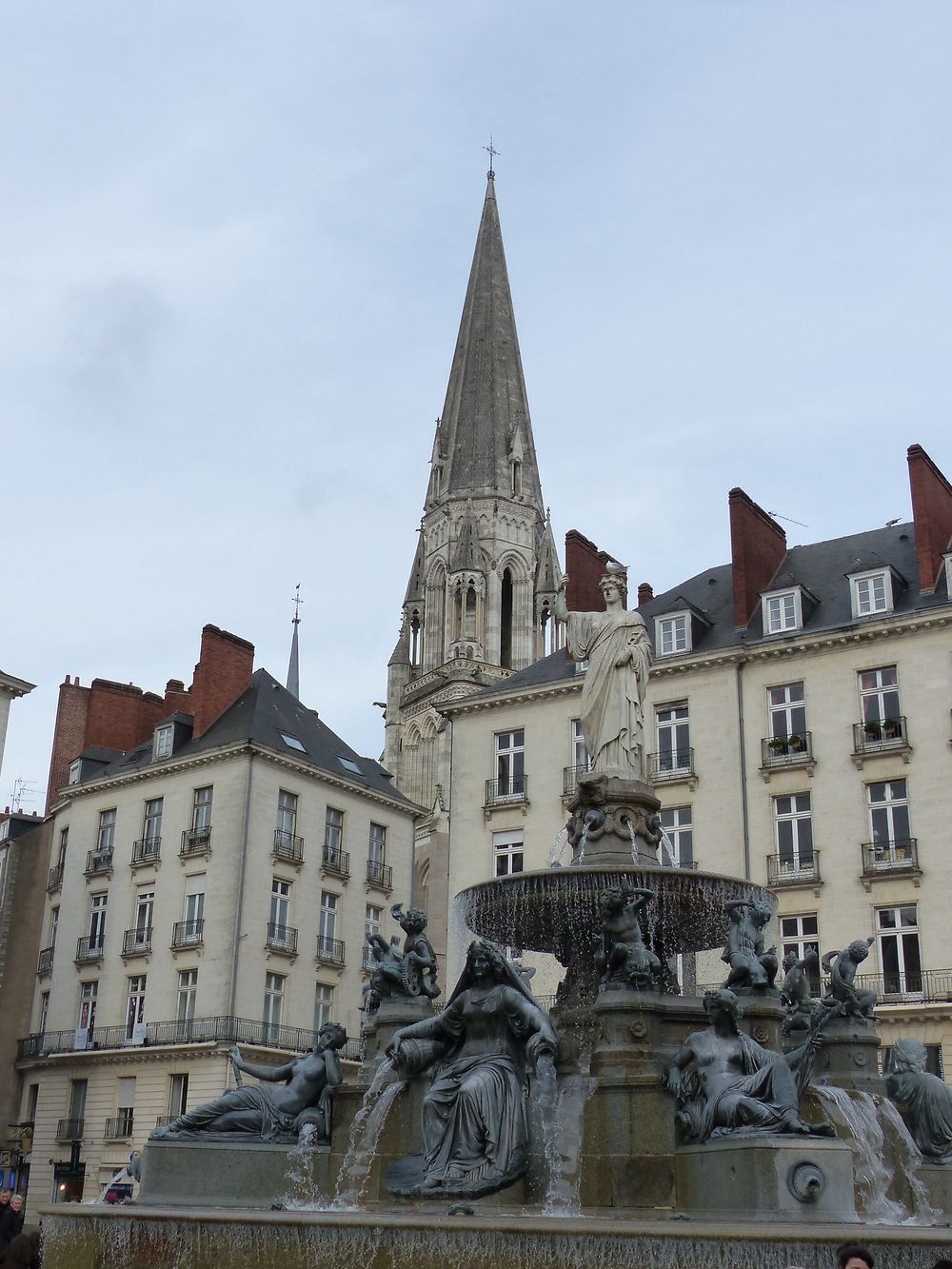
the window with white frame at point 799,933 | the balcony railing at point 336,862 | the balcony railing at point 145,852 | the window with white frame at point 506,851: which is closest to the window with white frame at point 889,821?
the window with white frame at point 799,933

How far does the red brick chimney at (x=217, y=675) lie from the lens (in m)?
47.9

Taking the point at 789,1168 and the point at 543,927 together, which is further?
the point at 543,927

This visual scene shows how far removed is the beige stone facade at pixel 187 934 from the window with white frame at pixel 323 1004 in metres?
0.07

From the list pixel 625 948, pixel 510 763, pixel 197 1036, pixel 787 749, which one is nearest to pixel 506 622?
pixel 510 763

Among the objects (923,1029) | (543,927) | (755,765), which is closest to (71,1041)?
(755,765)

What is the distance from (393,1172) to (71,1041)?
35.2 metres

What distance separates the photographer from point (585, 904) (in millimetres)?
14938

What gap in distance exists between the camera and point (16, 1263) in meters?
9.35

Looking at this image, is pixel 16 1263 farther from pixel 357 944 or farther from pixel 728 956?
pixel 357 944

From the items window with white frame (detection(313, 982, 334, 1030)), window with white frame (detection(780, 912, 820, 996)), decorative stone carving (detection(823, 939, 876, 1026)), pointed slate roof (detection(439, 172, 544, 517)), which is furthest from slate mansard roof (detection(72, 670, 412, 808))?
pointed slate roof (detection(439, 172, 544, 517))

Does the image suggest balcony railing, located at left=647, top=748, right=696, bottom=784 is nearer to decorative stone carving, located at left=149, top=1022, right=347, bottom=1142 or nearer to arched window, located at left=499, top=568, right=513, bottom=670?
decorative stone carving, located at left=149, top=1022, right=347, bottom=1142

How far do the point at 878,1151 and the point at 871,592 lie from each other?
25.8 m

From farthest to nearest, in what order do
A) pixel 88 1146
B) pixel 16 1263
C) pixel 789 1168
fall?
pixel 88 1146 < pixel 789 1168 < pixel 16 1263

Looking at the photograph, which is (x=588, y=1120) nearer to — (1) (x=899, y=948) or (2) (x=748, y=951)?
(2) (x=748, y=951)
